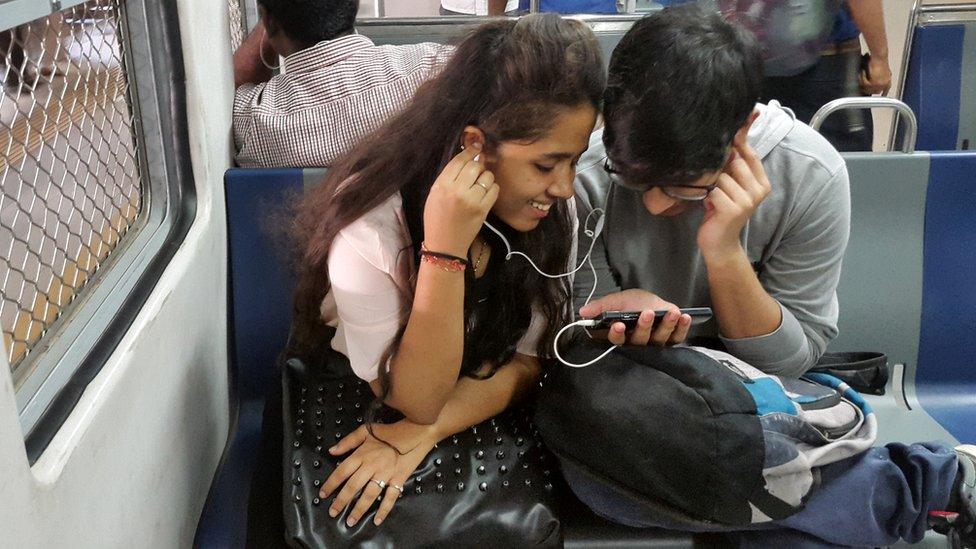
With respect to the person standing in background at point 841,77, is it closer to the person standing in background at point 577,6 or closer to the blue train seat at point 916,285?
the blue train seat at point 916,285

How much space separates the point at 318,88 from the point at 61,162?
856 millimetres

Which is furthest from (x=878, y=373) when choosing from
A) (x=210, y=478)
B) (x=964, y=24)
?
(x=964, y=24)

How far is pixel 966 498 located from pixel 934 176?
31.2 inches

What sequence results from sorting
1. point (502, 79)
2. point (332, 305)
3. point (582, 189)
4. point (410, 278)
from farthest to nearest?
point (582, 189) → point (332, 305) → point (410, 278) → point (502, 79)

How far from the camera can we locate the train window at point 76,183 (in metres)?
0.97

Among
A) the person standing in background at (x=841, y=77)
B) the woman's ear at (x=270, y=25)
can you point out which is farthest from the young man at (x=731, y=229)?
the person standing in background at (x=841, y=77)

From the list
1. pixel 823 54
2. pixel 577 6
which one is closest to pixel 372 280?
pixel 823 54

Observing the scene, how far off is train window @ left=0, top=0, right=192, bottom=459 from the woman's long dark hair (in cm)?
28

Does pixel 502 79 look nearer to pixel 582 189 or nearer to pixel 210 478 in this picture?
pixel 582 189

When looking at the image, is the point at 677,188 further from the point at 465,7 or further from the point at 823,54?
the point at 465,7

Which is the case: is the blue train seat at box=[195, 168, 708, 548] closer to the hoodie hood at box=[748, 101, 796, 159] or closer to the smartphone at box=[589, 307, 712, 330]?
the smartphone at box=[589, 307, 712, 330]

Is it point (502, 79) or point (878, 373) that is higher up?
point (502, 79)

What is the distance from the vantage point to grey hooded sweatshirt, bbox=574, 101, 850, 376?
54.6 inches

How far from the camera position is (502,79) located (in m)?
1.13
